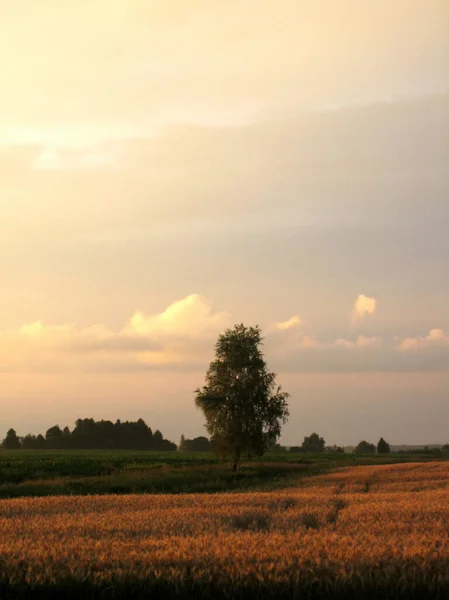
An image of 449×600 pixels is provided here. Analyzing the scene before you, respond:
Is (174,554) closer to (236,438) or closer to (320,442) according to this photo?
(236,438)

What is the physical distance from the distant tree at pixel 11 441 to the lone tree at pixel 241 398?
8731 cm

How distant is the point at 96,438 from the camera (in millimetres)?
139250

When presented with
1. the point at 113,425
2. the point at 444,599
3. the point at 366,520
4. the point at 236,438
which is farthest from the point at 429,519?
the point at 113,425

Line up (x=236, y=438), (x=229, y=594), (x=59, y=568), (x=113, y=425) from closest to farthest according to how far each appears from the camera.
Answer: (x=229, y=594) → (x=59, y=568) → (x=236, y=438) → (x=113, y=425)

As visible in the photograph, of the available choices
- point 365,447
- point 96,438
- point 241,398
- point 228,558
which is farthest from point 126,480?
point 365,447

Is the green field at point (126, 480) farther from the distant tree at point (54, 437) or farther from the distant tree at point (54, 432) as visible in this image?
the distant tree at point (54, 432)

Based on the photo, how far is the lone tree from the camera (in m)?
57.4

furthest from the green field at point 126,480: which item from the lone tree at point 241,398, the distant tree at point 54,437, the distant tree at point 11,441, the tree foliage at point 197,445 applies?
the tree foliage at point 197,445

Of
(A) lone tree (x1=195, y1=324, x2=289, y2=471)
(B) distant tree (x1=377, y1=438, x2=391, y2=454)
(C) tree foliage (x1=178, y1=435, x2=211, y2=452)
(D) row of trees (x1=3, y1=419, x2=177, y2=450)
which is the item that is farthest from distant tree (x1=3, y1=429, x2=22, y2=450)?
(A) lone tree (x1=195, y1=324, x2=289, y2=471)

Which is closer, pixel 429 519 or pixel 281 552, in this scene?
pixel 281 552

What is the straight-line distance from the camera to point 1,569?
8742 millimetres

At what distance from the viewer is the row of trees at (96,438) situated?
136 m

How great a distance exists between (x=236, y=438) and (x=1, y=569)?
49.0 meters

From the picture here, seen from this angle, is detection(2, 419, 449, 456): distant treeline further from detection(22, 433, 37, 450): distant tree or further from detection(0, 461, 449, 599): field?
detection(0, 461, 449, 599): field
